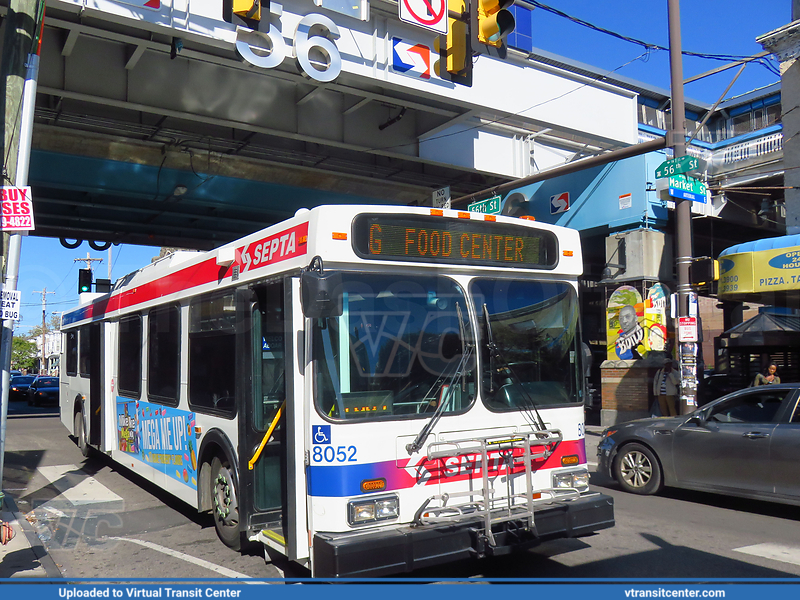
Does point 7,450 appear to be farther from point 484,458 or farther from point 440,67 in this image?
point 484,458

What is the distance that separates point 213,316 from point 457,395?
2826mm

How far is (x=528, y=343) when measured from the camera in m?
5.95

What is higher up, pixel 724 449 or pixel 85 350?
pixel 85 350

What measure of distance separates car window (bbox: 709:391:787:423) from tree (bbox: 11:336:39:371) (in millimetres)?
104695

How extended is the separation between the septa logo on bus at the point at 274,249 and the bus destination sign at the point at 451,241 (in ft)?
1.48

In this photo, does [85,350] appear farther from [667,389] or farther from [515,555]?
[667,389]

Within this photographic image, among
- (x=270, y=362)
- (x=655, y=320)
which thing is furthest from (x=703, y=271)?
(x=270, y=362)

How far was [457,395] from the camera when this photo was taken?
5.48 metres

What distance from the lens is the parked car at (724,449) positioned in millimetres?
7750

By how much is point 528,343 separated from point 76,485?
7900 millimetres

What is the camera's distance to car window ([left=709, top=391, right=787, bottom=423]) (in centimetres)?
816

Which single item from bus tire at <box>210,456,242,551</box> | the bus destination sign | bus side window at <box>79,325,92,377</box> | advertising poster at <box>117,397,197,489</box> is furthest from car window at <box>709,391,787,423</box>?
bus side window at <box>79,325,92,377</box>

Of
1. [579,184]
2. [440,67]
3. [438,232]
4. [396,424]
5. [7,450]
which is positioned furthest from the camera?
[579,184]
